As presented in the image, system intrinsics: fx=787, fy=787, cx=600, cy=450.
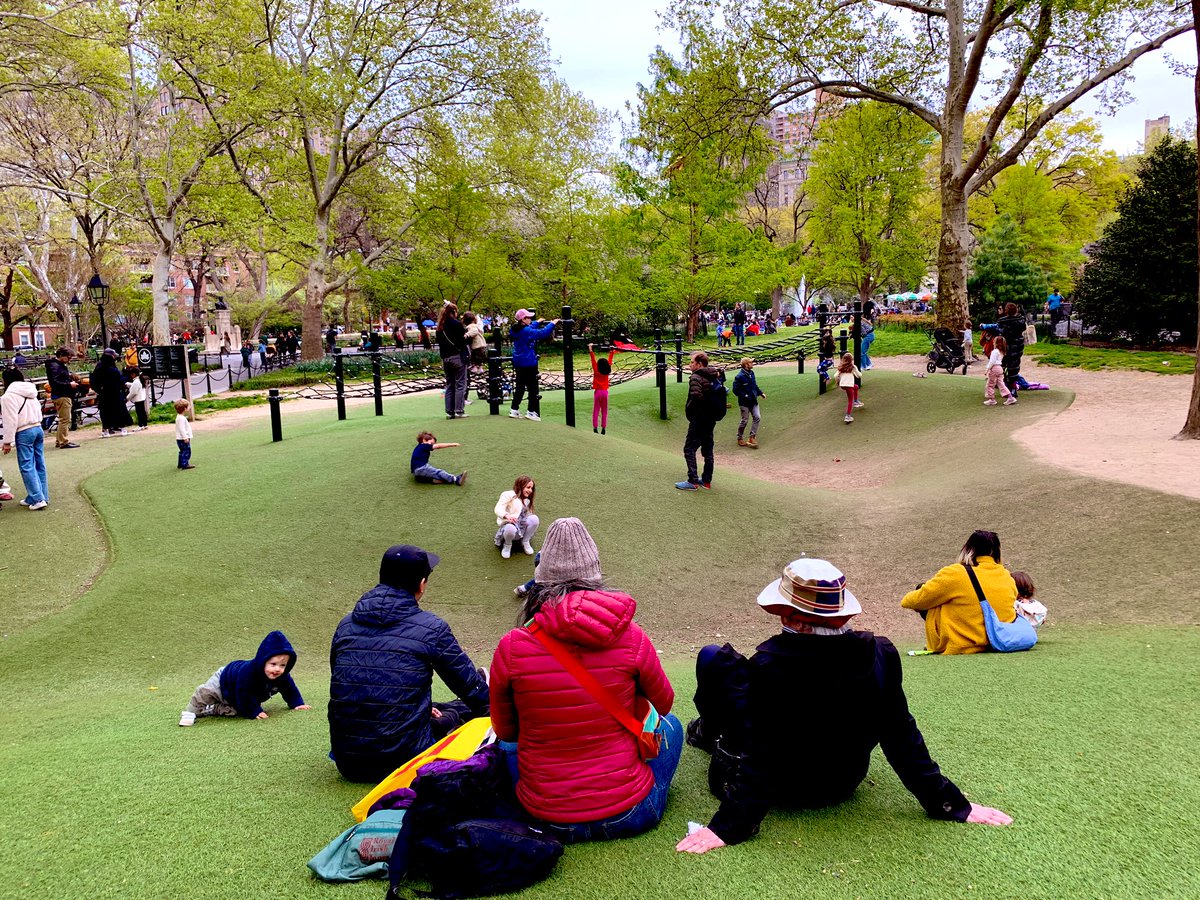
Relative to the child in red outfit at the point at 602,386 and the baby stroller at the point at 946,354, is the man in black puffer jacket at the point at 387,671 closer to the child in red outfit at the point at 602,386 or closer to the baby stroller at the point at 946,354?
the child in red outfit at the point at 602,386

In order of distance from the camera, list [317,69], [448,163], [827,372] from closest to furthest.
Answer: [827,372] → [317,69] → [448,163]

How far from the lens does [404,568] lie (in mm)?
3699

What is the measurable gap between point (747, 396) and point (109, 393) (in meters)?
12.6

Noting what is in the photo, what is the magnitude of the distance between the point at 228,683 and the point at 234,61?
83.8 feet

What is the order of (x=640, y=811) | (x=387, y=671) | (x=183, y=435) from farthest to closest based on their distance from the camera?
(x=183, y=435)
(x=387, y=671)
(x=640, y=811)

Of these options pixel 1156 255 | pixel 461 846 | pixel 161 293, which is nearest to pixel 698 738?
pixel 461 846

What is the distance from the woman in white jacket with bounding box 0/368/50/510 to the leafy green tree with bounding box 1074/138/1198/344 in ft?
83.1

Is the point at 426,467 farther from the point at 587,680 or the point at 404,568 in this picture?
the point at 587,680

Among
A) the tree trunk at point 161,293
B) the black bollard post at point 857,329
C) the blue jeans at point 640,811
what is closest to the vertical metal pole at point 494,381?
the black bollard post at point 857,329

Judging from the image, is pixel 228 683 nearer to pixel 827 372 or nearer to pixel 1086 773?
pixel 1086 773

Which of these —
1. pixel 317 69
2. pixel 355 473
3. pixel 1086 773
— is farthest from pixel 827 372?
pixel 317 69

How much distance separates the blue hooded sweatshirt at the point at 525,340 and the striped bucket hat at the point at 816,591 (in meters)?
9.33

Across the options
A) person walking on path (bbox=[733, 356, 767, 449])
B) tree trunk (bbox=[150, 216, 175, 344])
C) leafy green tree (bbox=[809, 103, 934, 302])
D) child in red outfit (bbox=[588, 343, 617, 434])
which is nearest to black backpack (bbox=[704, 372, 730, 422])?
child in red outfit (bbox=[588, 343, 617, 434])

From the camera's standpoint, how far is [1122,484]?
8.97 m
